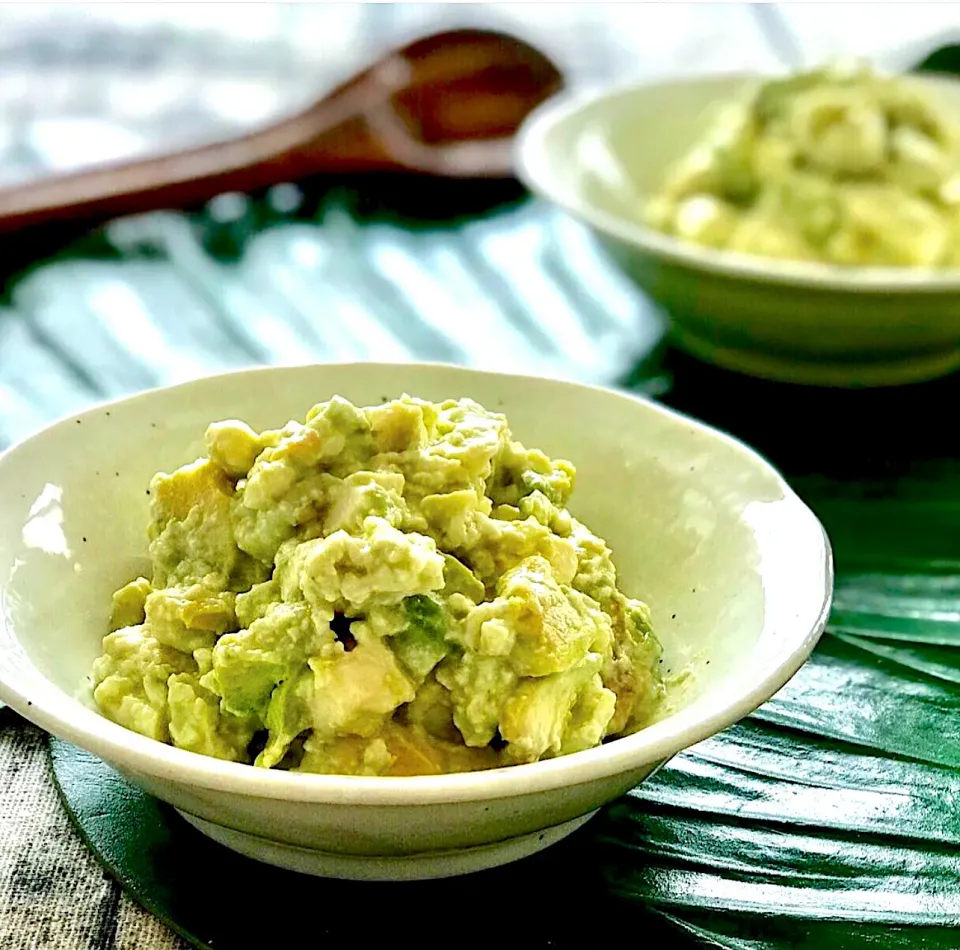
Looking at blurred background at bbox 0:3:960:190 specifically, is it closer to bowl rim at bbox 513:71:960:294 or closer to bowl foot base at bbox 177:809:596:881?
bowl rim at bbox 513:71:960:294

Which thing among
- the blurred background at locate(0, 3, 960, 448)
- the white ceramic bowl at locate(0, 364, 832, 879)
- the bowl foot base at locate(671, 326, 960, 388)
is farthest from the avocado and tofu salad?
the bowl foot base at locate(671, 326, 960, 388)

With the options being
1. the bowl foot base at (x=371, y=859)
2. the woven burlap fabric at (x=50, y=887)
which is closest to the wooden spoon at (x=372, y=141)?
the woven burlap fabric at (x=50, y=887)

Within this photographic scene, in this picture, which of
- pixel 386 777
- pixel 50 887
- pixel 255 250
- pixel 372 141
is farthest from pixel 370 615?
pixel 372 141

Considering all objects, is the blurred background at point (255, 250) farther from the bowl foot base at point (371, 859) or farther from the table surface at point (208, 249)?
the bowl foot base at point (371, 859)

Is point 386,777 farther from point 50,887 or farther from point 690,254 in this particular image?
point 690,254

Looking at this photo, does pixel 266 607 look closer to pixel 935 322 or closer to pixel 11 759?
pixel 11 759

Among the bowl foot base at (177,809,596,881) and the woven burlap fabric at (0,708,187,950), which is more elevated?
the woven burlap fabric at (0,708,187,950)

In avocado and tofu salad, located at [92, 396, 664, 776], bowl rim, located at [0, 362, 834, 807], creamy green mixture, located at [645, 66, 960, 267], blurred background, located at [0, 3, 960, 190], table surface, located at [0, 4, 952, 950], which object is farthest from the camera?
blurred background, located at [0, 3, 960, 190]

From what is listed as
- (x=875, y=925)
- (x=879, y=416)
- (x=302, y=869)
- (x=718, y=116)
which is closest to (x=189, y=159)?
(x=718, y=116)
